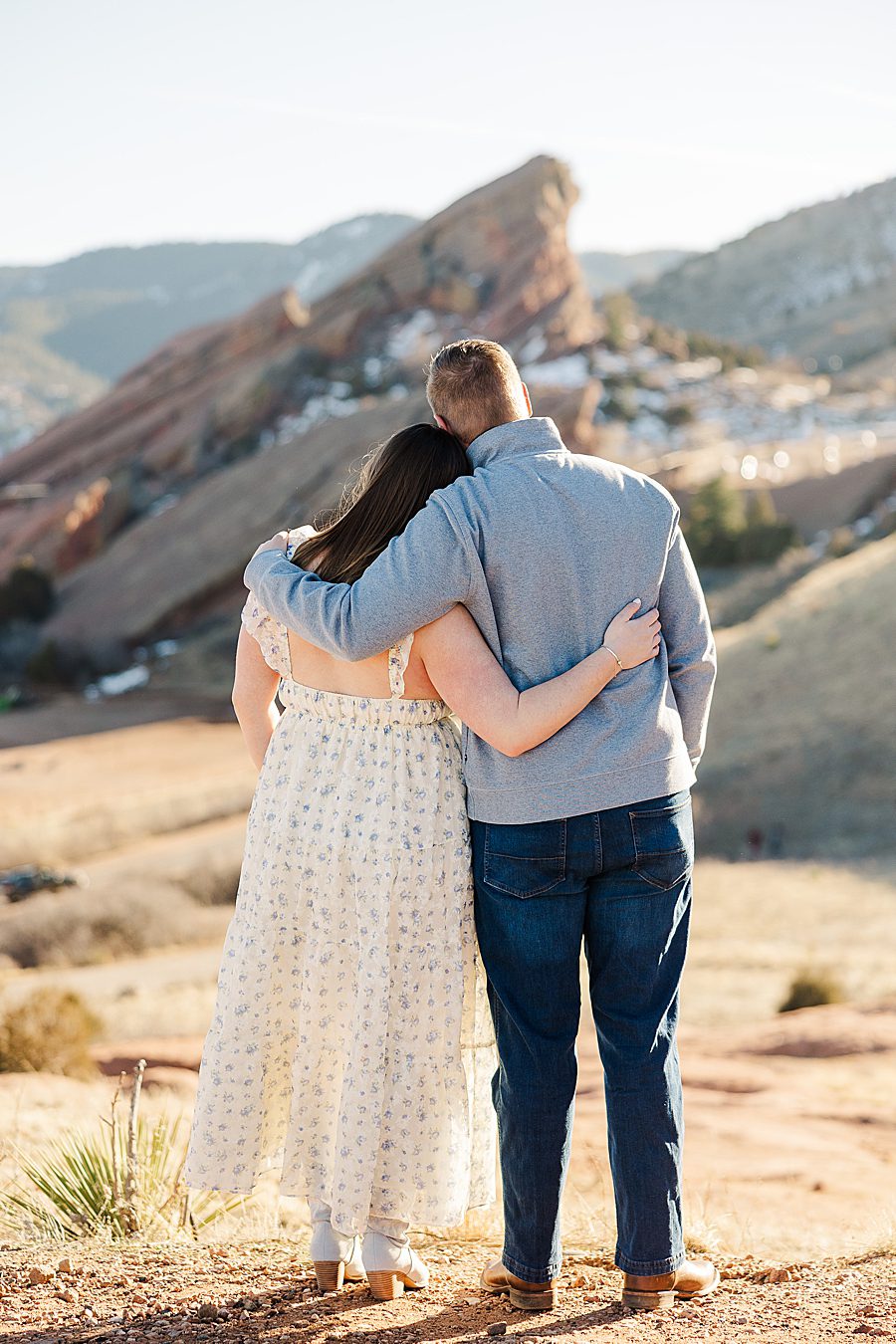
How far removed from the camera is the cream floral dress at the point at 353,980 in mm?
2895

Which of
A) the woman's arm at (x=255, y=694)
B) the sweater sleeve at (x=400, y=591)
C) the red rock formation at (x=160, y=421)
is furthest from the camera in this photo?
the red rock formation at (x=160, y=421)

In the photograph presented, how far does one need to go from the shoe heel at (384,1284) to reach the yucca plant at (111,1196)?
2.40 ft

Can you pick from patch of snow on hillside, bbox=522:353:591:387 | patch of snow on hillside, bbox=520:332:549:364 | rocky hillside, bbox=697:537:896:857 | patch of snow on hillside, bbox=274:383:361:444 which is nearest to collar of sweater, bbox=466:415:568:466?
rocky hillside, bbox=697:537:896:857

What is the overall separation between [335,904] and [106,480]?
40520 millimetres

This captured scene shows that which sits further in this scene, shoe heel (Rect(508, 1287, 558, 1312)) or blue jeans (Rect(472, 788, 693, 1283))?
shoe heel (Rect(508, 1287, 558, 1312))

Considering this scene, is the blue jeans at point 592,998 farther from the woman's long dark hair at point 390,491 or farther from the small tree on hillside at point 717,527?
the small tree on hillside at point 717,527

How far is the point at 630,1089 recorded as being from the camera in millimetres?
2885

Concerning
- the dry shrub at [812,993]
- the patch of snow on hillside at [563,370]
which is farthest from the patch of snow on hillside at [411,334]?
the dry shrub at [812,993]

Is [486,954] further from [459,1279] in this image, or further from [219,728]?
[219,728]

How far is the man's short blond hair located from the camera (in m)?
2.79

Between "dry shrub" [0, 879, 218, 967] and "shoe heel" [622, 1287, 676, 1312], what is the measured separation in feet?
43.0

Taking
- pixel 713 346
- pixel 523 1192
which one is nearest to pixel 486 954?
pixel 523 1192

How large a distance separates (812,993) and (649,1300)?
25.7 ft

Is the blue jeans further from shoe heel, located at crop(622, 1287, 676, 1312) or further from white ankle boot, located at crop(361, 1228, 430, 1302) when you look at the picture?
white ankle boot, located at crop(361, 1228, 430, 1302)
